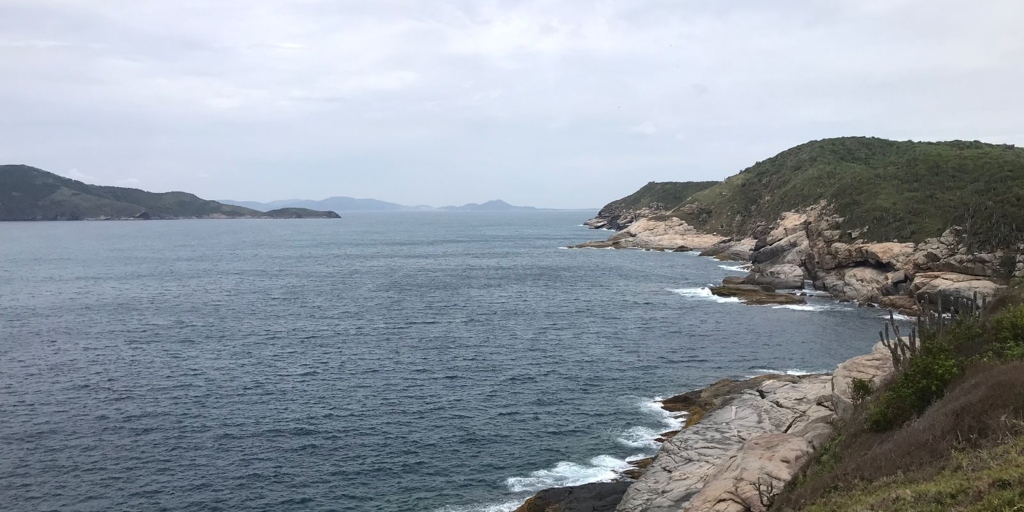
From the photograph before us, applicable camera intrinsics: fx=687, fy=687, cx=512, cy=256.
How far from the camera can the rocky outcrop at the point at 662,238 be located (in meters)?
161

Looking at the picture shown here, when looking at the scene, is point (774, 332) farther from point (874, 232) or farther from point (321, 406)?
point (321, 406)

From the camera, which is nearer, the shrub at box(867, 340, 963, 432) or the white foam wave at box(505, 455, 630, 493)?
the shrub at box(867, 340, 963, 432)

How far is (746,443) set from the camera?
29.4 metres

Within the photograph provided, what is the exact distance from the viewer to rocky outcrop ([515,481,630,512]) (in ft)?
104

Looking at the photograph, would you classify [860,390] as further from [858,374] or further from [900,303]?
[900,303]

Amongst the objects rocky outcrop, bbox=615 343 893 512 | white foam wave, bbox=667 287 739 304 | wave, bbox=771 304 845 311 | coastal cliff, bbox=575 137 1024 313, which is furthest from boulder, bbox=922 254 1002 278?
rocky outcrop, bbox=615 343 893 512

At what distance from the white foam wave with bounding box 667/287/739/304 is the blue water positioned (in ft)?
2.08

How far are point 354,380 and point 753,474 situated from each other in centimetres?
3506

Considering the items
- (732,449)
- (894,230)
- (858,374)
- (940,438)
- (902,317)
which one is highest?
(894,230)

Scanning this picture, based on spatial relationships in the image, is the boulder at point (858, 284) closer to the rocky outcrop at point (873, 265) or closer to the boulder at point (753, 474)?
the rocky outcrop at point (873, 265)

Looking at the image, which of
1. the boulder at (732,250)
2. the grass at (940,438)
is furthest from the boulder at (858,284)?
the grass at (940,438)

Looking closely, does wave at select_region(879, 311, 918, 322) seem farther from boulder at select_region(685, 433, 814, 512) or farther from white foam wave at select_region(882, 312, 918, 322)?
boulder at select_region(685, 433, 814, 512)

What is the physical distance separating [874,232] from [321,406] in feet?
257

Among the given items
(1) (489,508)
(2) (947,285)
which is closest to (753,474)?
(1) (489,508)
